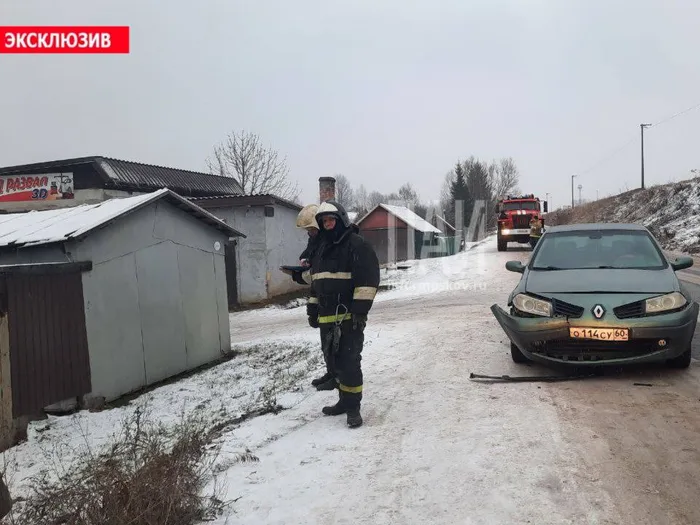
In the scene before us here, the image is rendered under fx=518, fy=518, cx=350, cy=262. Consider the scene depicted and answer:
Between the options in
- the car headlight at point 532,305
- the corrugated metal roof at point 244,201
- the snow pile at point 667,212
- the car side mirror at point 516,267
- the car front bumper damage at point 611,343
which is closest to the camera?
the car front bumper damage at point 611,343

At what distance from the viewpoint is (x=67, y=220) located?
795cm

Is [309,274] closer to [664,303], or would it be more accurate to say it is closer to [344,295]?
[344,295]

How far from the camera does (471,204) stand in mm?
68125

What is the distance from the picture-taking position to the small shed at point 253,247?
18.1 m

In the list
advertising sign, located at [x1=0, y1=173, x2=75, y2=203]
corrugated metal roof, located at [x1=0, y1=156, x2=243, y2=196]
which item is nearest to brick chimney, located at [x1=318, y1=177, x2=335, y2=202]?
corrugated metal roof, located at [x1=0, y1=156, x2=243, y2=196]

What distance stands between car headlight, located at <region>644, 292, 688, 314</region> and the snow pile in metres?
20.0

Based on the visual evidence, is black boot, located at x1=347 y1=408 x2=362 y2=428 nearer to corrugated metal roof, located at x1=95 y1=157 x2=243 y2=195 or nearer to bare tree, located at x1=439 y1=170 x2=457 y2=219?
corrugated metal roof, located at x1=95 y1=157 x2=243 y2=195

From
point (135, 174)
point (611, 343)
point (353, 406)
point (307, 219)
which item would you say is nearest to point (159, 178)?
point (135, 174)

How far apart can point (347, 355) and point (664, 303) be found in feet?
9.89

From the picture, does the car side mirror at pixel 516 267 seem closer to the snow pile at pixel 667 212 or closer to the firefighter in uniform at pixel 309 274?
the firefighter in uniform at pixel 309 274

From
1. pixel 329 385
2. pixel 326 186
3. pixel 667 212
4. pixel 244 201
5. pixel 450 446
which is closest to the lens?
pixel 450 446

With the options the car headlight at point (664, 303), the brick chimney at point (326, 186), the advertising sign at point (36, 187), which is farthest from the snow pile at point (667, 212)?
the advertising sign at point (36, 187)

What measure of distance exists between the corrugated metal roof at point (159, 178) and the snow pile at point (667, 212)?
2199 centimetres

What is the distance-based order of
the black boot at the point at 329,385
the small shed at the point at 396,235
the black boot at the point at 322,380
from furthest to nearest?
the small shed at the point at 396,235
the black boot at the point at 322,380
the black boot at the point at 329,385
